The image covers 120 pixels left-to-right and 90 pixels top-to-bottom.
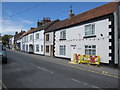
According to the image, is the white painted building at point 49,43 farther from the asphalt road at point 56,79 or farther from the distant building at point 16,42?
the distant building at point 16,42

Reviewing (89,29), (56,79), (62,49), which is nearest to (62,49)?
(62,49)

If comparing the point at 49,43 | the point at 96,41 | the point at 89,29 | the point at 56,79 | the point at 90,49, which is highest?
the point at 89,29

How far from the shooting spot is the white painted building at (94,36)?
10.9 meters

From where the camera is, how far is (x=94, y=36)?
1262 centimetres

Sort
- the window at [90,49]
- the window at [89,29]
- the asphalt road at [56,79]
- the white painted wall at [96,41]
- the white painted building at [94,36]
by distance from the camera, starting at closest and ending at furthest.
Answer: the asphalt road at [56,79] → the white painted building at [94,36] → the white painted wall at [96,41] → the window at [90,49] → the window at [89,29]

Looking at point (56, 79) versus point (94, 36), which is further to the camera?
point (94, 36)

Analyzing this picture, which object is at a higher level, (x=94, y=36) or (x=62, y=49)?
(x=94, y=36)

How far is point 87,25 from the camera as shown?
1370cm

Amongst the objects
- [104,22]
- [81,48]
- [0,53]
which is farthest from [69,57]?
[0,53]

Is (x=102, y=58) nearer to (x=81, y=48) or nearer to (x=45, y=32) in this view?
(x=81, y=48)

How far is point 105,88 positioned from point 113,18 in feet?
25.9

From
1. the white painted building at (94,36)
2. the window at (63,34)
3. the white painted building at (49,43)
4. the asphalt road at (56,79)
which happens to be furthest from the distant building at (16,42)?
the asphalt road at (56,79)

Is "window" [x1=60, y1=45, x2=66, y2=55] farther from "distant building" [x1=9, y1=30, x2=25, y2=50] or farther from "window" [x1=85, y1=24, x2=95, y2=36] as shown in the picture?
"distant building" [x1=9, y1=30, x2=25, y2=50]

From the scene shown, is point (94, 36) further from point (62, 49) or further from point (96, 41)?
point (62, 49)
